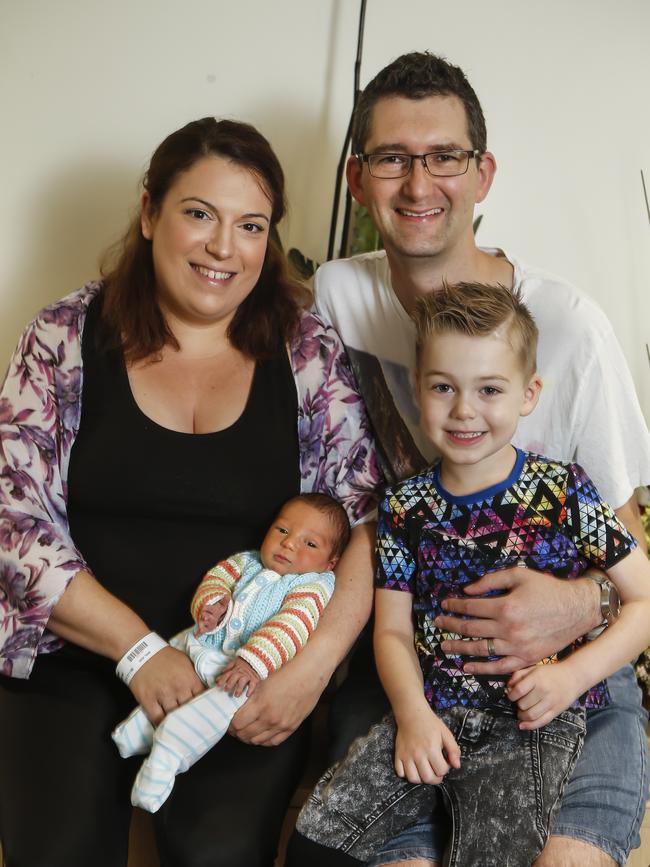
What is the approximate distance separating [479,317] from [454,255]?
38cm

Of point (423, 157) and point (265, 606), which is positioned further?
point (423, 157)

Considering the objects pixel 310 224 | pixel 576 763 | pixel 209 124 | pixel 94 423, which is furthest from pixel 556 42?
pixel 576 763

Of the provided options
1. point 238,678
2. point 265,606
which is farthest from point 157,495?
point 238,678

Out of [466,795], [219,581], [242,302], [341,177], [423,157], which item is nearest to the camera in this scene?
[466,795]

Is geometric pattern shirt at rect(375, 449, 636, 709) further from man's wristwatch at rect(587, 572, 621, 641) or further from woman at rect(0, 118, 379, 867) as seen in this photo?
woman at rect(0, 118, 379, 867)

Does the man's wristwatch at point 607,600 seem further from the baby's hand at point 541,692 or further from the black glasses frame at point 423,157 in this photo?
the black glasses frame at point 423,157

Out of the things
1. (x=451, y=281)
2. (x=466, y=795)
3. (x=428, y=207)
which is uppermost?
(x=428, y=207)

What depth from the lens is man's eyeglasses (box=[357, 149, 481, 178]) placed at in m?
1.77

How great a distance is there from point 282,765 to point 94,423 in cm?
→ 77

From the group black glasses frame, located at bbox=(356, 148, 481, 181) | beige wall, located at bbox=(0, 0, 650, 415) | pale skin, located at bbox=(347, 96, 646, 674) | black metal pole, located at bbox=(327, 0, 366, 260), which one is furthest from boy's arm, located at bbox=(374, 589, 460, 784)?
beige wall, located at bbox=(0, 0, 650, 415)

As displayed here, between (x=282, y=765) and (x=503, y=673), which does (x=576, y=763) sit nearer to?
(x=503, y=673)

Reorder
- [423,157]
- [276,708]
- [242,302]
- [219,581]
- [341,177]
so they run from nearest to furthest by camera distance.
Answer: [276,708]
[219,581]
[423,157]
[242,302]
[341,177]

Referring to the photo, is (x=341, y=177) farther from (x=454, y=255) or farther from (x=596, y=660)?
(x=596, y=660)

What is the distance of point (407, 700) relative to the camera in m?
1.47
